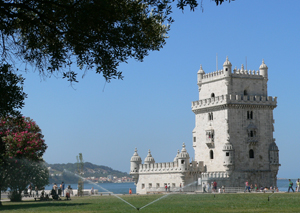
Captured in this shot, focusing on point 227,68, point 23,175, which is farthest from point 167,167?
point 23,175

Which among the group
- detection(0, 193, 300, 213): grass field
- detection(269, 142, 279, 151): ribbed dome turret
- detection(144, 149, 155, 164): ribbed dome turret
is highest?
detection(269, 142, 279, 151): ribbed dome turret

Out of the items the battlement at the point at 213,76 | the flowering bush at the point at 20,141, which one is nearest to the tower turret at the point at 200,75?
the battlement at the point at 213,76

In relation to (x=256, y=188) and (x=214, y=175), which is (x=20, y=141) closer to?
(x=214, y=175)

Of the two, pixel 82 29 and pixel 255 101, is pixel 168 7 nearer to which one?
pixel 82 29

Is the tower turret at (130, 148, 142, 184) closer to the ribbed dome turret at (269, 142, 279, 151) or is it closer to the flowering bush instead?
the ribbed dome turret at (269, 142, 279, 151)

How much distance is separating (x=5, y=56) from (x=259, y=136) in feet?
185

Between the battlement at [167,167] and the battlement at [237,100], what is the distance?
8116 millimetres

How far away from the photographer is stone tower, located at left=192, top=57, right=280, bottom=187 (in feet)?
233

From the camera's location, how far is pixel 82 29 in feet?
63.6

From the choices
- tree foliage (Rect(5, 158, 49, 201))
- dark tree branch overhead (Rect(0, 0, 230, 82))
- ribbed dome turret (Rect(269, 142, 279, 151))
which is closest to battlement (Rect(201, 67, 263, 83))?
ribbed dome turret (Rect(269, 142, 279, 151))

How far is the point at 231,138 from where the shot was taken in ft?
235

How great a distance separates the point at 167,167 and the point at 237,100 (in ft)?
45.0

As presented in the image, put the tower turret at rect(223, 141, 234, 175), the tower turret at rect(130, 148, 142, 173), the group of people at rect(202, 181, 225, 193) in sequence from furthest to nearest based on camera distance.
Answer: the tower turret at rect(130, 148, 142, 173) → the tower turret at rect(223, 141, 234, 175) → the group of people at rect(202, 181, 225, 193)

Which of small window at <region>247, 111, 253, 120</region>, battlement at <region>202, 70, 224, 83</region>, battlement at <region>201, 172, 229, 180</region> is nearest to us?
battlement at <region>201, 172, 229, 180</region>
